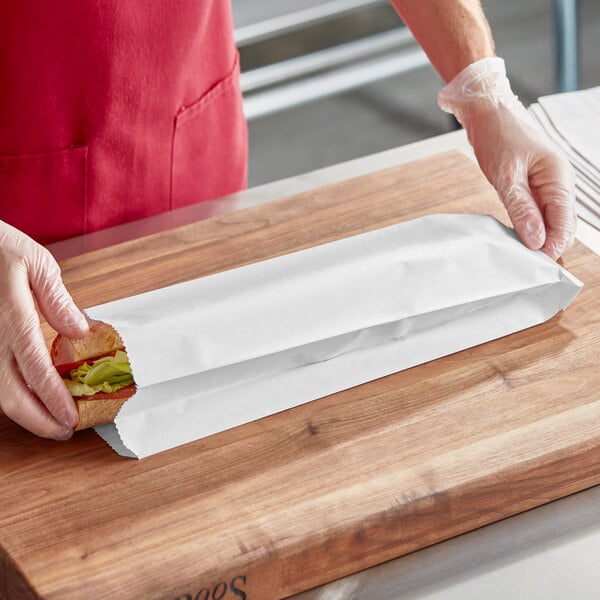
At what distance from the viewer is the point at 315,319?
1.16m

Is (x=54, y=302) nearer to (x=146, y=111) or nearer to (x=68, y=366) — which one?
(x=68, y=366)

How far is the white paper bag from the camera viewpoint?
3.63 feet

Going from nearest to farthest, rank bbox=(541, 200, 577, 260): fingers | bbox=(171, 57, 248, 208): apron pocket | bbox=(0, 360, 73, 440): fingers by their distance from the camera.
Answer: bbox=(0, 360, 73, 440): fingers
bbox=(541, 200, 577, 260): fingers
bbox=(171, 57, 248, 208): apron pocket

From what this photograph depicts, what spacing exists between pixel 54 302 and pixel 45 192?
387 millimetres

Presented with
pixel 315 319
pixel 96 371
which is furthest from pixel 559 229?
pixel 96 371

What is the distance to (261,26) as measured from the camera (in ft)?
9.93

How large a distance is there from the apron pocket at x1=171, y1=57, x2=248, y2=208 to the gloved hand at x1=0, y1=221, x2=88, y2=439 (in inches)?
18.5

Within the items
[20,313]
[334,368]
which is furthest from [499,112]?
[20,313]

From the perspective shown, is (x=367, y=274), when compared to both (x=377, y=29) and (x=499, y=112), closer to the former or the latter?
(x=499, y=112)

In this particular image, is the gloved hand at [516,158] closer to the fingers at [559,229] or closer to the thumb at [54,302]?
the fingers at [559,229]

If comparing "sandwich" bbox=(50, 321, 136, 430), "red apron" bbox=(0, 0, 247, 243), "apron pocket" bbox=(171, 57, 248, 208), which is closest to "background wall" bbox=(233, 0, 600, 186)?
"apron pocket" bbox=(171, 57, 248, 208)

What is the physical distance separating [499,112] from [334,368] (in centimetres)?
48

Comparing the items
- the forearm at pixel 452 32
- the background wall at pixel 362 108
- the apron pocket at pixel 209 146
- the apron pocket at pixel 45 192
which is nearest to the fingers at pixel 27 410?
the apron pocket at pixel 45 192

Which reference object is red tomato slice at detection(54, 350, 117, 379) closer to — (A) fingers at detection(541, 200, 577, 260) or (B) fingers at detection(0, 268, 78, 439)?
(B) fingers at detection(0, 268, 78, 439)
